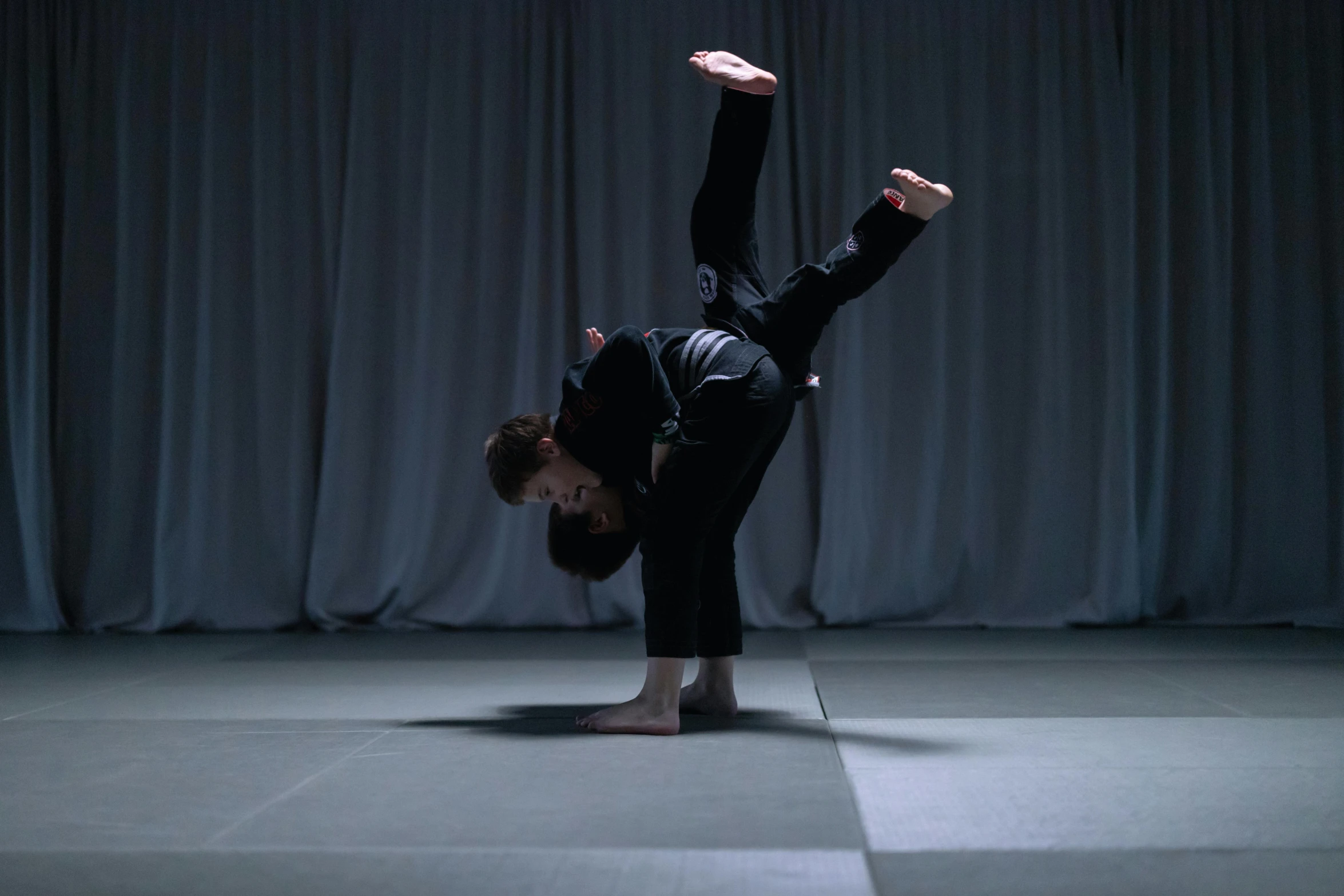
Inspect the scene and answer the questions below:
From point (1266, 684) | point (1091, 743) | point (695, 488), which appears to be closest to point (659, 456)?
point (695, 488)

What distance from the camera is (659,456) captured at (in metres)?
2.09

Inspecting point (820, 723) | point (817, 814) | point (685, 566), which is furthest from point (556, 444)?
point (817, 814)

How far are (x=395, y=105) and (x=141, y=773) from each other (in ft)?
11.4

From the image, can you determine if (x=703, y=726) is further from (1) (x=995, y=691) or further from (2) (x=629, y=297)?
(2) (x=629, y=297)

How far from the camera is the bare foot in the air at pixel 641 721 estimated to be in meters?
2.03

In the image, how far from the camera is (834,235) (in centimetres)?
451

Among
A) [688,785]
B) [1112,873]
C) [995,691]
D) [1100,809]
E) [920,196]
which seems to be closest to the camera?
[1112,873]

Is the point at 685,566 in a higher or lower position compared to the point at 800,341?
lower

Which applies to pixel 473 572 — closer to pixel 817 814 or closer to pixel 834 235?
pixel 834 235

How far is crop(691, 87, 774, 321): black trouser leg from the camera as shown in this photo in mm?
2066

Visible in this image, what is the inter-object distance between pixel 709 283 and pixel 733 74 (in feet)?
1.33

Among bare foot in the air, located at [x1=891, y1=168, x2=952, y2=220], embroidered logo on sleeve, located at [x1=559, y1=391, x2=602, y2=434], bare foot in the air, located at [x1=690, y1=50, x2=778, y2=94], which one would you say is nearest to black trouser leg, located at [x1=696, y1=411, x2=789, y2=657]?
embroidered logo on sleeve, located at [x1=559, y1=391, x2=602, y2=434]

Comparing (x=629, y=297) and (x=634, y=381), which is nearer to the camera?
(x=634, y=381)

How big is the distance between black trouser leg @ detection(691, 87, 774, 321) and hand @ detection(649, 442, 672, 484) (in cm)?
30
